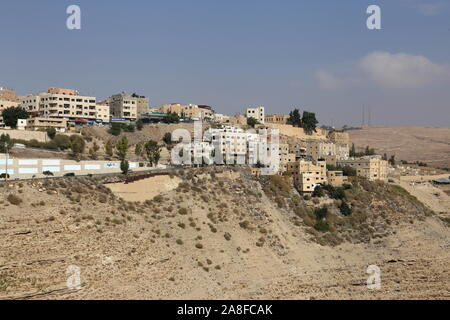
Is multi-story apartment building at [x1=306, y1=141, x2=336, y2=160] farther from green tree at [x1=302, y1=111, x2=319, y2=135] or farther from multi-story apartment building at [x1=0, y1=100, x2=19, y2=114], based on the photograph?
multi-story apartment building at [x1=0, y1=100, x2=19, y2=114]

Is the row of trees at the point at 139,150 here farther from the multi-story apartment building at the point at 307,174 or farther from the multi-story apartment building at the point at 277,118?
the multi-story apartment building at the point at 277,118

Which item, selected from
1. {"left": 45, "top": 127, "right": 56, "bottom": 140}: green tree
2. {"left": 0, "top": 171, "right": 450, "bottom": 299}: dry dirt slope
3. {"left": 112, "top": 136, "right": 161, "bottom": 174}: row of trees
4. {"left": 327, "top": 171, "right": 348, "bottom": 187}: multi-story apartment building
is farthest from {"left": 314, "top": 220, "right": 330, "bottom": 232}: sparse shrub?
{"left": 45, "top": 127, "right": 56, "bottom": 140}: green tree

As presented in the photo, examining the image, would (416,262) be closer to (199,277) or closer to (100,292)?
(199,277)

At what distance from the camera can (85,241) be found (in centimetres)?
3056

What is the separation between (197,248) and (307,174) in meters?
22.1

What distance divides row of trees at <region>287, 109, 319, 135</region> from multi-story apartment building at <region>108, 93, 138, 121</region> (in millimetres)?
21986

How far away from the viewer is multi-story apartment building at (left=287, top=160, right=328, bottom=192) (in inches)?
2178

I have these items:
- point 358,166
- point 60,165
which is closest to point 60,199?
point 60,165

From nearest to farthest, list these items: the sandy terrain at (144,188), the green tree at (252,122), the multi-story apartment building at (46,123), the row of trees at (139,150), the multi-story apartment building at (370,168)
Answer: the sandy terrain at (144,188) < the row of trees at (139,150) < the multi-story apartment building at (46,123) < the multi-story apartment building at (370,168) < the green tree at (252,122)

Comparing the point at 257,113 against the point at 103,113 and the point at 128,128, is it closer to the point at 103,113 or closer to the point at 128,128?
the point at 103,113

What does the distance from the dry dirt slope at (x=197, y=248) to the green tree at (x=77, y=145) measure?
40.2 feet

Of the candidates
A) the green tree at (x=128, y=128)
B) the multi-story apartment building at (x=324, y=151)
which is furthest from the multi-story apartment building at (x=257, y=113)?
the green tree at (x=128, y=128)

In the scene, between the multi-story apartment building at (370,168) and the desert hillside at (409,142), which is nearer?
the multi-story apartment building at (370,168)

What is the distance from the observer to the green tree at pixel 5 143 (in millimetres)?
45688
